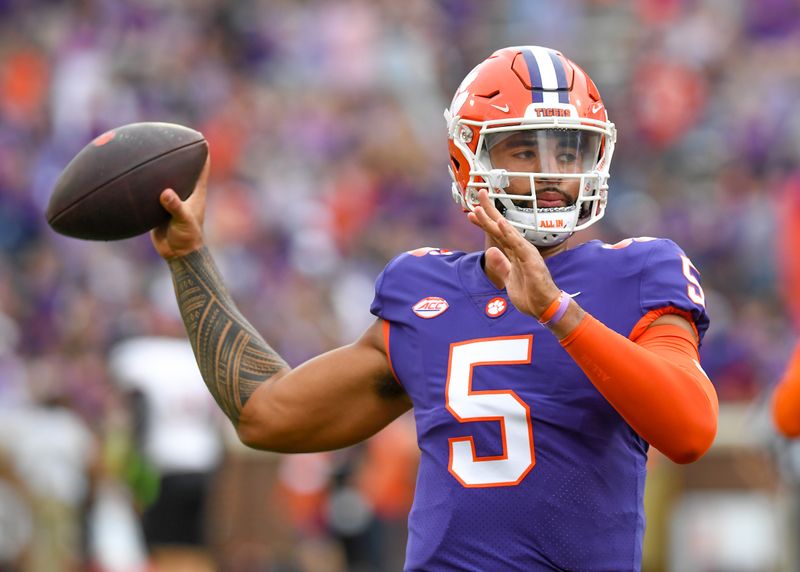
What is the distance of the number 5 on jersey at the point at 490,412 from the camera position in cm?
304

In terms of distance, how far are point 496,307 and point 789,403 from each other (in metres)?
1.11

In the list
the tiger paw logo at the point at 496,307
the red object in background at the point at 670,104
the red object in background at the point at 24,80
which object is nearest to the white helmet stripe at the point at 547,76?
the tiger paw logo at the point at 496,307

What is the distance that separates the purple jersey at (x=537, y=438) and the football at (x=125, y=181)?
843 millimetres

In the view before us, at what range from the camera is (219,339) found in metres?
3.58

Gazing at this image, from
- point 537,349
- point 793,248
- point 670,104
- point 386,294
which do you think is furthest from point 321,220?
point 537,349

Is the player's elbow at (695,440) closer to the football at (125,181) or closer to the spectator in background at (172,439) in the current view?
the football at (125,181)

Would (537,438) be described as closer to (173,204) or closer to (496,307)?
(496,307)

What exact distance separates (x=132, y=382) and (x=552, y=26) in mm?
6448

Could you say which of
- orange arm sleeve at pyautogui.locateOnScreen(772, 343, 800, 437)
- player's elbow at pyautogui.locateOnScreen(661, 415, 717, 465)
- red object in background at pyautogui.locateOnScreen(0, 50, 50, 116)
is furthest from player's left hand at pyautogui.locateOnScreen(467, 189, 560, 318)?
red object in background at pyautogui.locateOnScreen(0, 50, 50, 116)

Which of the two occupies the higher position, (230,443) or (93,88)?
(93,88)

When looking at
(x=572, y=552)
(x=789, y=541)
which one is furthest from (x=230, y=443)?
(x=572, y=552)

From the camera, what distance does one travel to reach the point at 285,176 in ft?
40.3

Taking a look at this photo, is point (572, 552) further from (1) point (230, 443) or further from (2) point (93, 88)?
(2) point (93, 88)

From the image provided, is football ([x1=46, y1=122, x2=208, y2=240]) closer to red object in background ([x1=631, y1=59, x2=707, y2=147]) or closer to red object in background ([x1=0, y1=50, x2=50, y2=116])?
red object in background ([x1=631, y1=59, x2=707, y2=147])
